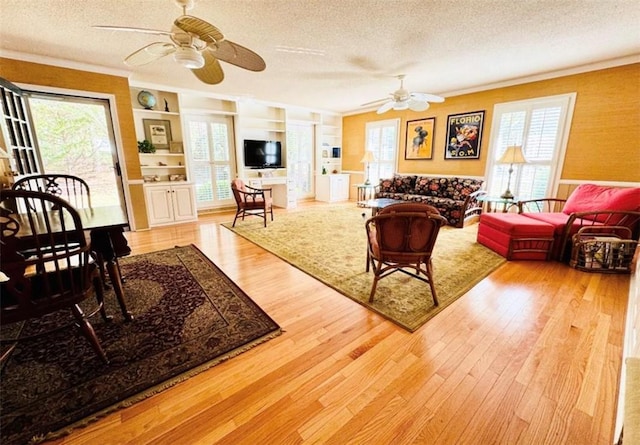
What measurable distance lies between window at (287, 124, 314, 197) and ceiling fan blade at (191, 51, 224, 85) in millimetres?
4053

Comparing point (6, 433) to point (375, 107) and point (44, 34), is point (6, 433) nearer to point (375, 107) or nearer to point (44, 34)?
point (44, 34)

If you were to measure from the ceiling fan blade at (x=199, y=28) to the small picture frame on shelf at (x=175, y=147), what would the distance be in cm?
370

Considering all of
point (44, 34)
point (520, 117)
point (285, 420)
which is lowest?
point (285, 420)

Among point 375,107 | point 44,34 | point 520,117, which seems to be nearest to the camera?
point 44,34

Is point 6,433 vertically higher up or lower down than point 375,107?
lower down

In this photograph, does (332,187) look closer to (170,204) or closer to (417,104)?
(417,104)

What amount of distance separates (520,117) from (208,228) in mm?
5628

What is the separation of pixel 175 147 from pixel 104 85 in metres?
1.35

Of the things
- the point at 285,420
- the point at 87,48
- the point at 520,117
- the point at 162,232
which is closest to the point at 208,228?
the point at 162,232

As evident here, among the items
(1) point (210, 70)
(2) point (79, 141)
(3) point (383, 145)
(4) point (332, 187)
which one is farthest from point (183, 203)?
(3) point (383, 145)

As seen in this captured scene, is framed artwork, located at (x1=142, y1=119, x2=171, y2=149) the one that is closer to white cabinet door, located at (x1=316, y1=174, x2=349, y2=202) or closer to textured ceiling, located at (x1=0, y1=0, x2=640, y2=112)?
textured ceiling, located at (x1=0, y1=0, x2=640, y2=112)

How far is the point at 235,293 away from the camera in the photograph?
2.40 metres

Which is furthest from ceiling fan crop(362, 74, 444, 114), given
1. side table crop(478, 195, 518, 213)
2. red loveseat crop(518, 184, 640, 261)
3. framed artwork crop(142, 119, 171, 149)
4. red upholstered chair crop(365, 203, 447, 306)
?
framed artwork crop(142, 119, 171, 149)

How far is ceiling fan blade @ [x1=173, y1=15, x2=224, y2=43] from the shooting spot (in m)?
1.61
